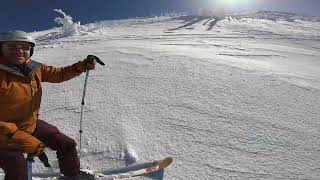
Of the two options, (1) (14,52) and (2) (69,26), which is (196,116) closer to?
(1) (14,52)

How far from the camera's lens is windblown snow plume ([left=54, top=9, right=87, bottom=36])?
64.3 feet

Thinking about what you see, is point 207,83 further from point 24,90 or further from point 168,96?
point 24,90

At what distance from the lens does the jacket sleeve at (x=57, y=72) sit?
410 centimetres

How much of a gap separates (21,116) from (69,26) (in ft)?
56.1

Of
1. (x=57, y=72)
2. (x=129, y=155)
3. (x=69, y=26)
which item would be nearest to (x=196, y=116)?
(x=129, y=155)

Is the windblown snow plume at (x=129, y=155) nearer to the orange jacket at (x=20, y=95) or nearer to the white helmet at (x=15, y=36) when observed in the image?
the orange jacket at (x=20, y=95)

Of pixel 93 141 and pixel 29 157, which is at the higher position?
pixel 29 157

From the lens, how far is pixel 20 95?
3.58m

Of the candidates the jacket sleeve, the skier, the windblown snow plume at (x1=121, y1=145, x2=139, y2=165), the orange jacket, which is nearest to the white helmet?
the skier

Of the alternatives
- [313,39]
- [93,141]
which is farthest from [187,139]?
[313,39]

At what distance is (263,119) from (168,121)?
1.17m

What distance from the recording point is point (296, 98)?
257 inches

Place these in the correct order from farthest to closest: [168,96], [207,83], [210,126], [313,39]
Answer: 1. [313,39]
2. [207,83]
3. [168,96]
4. [210,126]

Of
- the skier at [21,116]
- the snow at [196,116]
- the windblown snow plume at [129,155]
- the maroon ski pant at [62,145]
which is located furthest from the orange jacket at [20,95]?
the windblown snow plume at [129,155]
